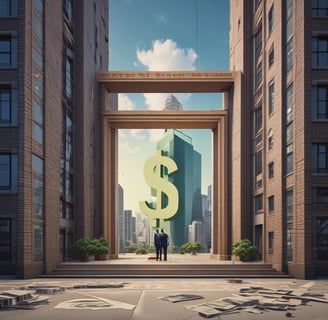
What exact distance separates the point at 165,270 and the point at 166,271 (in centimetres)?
14

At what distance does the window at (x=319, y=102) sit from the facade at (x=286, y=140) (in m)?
0.05

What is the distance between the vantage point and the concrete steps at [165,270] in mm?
25500

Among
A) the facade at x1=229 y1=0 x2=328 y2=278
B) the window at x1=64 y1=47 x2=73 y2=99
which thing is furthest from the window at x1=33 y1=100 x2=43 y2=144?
the facade at x1=229 y1=0 x2=328 y2=278

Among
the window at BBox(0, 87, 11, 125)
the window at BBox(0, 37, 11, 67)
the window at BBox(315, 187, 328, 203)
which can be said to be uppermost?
the window at BBox(0, 37, 11, 67)

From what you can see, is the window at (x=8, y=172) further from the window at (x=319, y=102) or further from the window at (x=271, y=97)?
the window at (x=271, y=97)

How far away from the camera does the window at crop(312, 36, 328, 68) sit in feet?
79.5

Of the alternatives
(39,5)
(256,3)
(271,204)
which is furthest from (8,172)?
(256,3)

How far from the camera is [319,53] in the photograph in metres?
24.4

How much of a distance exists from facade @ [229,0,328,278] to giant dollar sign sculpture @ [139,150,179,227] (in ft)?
19.7

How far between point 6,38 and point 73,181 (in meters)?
12.0

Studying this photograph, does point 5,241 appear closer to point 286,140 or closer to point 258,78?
point 286,140

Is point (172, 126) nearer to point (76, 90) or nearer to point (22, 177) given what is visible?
point (76, 90)

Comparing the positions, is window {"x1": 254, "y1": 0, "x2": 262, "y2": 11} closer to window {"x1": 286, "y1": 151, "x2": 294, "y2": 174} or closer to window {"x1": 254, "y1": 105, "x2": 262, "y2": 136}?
window {"x1": 254, "y1": 105, "x2": 262, "y2": 136}

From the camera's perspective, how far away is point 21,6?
23438 mm
